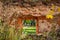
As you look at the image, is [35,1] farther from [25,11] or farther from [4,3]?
[4,3]

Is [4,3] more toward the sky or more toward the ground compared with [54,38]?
more toward the sky

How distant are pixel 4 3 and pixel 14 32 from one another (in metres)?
2.65

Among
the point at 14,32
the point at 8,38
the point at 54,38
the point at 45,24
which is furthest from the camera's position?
the point at 45,24

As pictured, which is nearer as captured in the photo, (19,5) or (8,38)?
(8,38)

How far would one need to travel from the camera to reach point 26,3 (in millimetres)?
6137

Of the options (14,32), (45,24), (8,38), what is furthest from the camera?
(45,24)

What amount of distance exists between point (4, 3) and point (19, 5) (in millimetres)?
410

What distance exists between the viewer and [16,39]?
343 centimetres

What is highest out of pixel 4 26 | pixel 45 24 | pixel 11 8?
pixel 4 26

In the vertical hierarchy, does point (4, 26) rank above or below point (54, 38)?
above

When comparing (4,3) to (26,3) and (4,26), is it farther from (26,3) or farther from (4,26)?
(4,26)

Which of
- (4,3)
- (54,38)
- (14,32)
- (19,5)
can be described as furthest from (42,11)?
(14,32)

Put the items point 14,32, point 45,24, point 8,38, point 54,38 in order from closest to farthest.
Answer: point 8,38, point 14,32, point 54,38, point 45,24

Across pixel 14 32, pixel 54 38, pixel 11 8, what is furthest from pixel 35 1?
pixel 14 32
